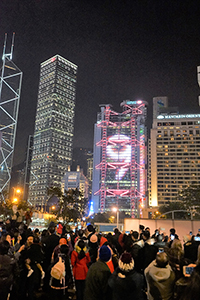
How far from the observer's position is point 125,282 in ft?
12.9

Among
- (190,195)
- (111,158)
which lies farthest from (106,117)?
(190,195)

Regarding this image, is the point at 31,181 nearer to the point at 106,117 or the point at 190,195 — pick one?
the point at 106,117

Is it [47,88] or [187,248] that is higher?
[47,88]

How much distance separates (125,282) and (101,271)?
1.65 ft

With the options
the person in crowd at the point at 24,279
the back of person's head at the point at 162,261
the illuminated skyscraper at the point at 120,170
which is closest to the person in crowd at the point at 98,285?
the back of person's head at the point at 162,261

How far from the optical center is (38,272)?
673 cm

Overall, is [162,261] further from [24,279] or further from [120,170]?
[120,170]

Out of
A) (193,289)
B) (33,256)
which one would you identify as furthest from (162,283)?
(33,256)

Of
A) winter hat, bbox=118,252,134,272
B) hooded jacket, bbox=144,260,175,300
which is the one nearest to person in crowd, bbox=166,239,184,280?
hooded jacket, bbox=144,260,175,300

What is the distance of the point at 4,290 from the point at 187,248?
14.8 ft

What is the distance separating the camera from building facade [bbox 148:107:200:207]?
425 ft

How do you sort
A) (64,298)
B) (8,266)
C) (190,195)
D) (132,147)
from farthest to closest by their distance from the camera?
(132,147) → (190,195) → (64,298) → (8,266)

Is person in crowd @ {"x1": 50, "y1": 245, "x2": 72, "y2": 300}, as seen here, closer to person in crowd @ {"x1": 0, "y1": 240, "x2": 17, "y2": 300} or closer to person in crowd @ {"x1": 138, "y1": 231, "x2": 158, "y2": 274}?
person in crowd @ {"x1": 0, "y1": 240, "x2": 17, "y2": 300}

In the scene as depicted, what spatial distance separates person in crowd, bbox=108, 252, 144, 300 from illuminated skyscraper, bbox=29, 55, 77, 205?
14054 centimetres
